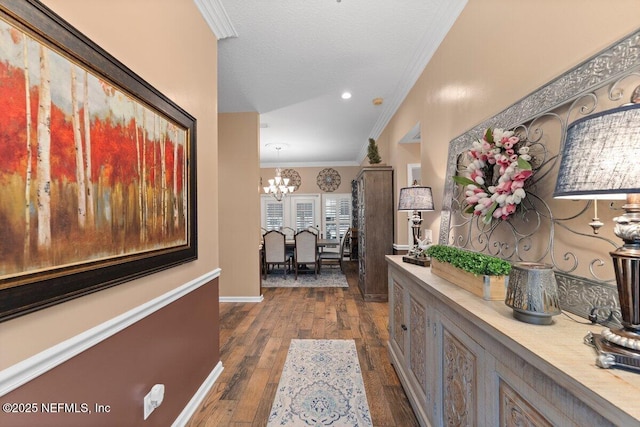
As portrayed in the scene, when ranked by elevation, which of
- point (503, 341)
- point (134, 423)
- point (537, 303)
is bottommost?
point (134, 423)

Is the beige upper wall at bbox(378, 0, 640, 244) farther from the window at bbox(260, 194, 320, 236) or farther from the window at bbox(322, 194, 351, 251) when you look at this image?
the window at bbox(260, 194, 320, 236)

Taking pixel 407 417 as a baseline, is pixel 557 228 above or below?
above

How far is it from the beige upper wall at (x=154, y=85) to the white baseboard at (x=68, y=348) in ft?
0.07

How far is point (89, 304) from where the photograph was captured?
105 cm

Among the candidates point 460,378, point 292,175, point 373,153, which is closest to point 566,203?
point 460,378

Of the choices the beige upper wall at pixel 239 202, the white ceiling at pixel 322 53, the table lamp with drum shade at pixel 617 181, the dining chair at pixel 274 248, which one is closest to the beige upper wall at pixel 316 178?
the dining chair at pixel 274 248

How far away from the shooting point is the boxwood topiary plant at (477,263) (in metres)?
1.21

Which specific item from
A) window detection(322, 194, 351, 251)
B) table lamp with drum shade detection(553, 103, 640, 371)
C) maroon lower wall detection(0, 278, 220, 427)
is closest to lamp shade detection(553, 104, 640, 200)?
table lamp with drum shade detection(553, 103, 640, 371)

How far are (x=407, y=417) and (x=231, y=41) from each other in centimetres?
332

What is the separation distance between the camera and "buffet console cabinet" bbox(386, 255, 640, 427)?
2.06ft

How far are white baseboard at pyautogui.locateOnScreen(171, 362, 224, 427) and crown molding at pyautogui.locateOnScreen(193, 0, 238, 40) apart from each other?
9.01 ft

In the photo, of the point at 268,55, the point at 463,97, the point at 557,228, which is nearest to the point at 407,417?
the point at 557,228

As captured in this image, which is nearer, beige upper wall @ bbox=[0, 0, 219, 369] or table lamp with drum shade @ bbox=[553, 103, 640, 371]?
table lamp with drum shade @ bbox=[553, 103, 640, 371]

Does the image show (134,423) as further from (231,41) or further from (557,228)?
(231,41)
